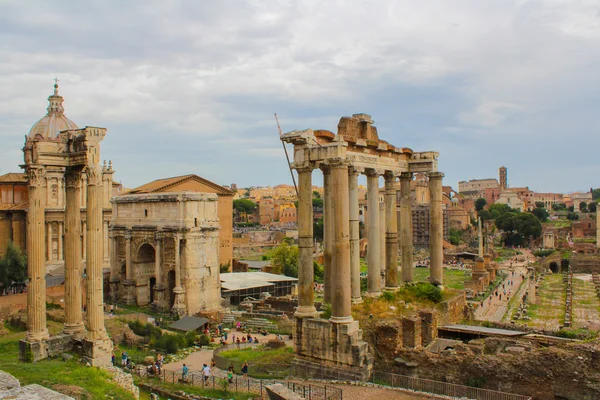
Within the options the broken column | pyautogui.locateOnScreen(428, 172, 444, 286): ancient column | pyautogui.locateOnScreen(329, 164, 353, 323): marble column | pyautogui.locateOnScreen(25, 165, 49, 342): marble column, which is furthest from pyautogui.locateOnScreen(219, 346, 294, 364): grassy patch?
pyautogui.locateOnScreen(25, 165, 49, 342): marble column

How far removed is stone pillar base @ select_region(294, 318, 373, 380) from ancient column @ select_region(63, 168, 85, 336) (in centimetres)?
688

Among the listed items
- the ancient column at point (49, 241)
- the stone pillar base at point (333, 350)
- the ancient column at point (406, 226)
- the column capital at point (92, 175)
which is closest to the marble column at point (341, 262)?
the stone pillar base at point (333, 350)

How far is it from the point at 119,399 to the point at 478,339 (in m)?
11.1

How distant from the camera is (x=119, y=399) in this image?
1259 cm

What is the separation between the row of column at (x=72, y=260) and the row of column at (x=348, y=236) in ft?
19.9

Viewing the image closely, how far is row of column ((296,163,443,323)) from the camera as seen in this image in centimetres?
1612

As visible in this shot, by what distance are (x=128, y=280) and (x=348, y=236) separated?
28.4 meters

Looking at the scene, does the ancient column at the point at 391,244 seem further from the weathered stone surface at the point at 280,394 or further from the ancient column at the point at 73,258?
the weathered stone surface at the point at 280,394

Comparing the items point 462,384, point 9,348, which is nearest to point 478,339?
point 462,384

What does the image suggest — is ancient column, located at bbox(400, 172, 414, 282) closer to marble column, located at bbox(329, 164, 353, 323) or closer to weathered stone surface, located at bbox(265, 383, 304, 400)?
marble column, located at bbox(329, 164, 353, 323)

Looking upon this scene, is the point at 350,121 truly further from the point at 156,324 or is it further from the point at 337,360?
the point at 156,324

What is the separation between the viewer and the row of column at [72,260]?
16.3 metres

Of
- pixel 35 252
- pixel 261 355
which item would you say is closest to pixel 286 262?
pixel 261 355

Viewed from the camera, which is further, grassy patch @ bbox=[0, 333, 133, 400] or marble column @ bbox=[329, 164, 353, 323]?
marble column @ bbox=[329, 164, 353, 323]
